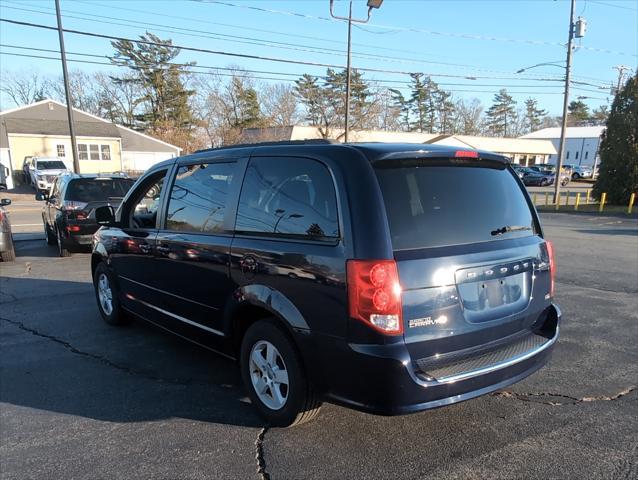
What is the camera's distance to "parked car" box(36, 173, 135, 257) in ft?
30.7

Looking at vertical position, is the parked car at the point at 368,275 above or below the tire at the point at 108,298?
above

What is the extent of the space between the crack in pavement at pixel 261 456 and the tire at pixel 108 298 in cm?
275

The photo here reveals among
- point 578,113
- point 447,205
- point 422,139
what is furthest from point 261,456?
point 578,113

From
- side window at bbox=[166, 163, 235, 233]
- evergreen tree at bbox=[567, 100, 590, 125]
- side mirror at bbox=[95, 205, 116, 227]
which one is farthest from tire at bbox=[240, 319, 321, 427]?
evergreen tree at bbox=[567, 100, 590, 125]

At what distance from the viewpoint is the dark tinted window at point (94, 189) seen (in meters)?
9.55

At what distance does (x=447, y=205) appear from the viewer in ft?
9.40

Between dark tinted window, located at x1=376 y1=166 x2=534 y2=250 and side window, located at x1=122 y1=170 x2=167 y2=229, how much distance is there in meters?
2.58

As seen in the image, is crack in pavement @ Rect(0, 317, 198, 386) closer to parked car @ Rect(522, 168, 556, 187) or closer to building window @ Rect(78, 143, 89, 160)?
building window @ Rect(78, 143, 89, 160)

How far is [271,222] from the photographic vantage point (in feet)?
10.2

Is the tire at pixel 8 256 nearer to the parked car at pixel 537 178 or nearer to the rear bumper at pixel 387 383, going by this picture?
the rear bumper at pixel 387 383

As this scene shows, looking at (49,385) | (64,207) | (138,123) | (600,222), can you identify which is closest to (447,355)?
(49,385)

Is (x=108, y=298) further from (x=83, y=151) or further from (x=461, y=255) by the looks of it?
(x=83, y=151)

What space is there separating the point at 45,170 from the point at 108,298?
1144 inches

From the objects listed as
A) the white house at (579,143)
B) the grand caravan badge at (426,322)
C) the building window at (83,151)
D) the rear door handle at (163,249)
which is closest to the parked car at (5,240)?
the rear door handle at (163,249)
